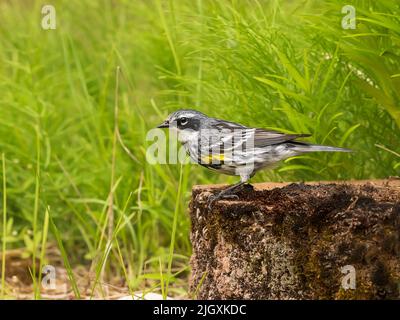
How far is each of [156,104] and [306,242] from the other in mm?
2428

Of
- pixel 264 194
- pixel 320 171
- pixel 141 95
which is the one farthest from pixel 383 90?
pixel 141 95

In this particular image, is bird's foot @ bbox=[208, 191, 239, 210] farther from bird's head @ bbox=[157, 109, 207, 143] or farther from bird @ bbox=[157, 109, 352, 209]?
bird's head @ bbox=[157, 109, 207, 143]

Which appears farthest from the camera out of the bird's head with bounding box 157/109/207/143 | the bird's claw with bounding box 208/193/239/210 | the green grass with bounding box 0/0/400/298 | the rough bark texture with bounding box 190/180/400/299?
the green grass with bounding box 0/0/400/298

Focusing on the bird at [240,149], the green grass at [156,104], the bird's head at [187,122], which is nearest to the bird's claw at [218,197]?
the bird at [240,149]

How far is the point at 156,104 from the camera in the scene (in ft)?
16.1

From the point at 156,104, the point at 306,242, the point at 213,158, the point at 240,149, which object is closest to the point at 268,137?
the point at 240,149

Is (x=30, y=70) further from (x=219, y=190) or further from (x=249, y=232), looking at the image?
(x=249, y=232)

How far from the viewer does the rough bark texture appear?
2559mm

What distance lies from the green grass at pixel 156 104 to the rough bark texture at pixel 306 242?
0.23 metres

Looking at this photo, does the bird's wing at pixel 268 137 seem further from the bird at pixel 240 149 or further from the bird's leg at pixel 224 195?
the bird's leg at pixel 224 195

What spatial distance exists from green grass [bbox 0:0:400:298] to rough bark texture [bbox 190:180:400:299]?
0.23m

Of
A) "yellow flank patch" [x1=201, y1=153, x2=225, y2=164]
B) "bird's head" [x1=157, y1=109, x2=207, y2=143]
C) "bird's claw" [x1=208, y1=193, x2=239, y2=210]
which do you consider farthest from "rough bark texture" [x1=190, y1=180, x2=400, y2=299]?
"bird's head" [x1=157, y1=109, x2=207, y2=143]

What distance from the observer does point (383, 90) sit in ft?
10.6

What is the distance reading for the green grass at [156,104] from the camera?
3232mm
